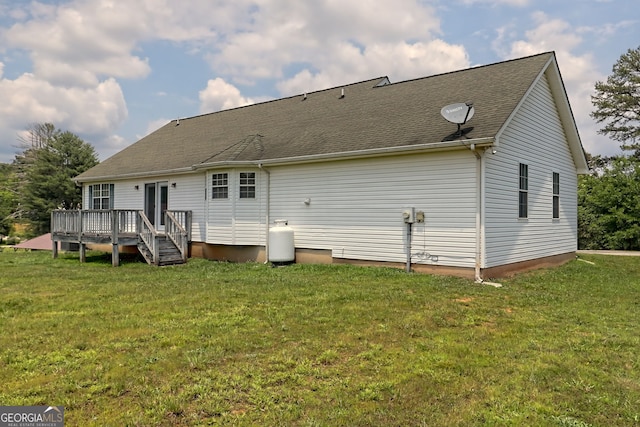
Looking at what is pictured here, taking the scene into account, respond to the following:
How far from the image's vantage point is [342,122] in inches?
527

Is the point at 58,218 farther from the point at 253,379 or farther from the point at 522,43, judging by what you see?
the point at 522,43

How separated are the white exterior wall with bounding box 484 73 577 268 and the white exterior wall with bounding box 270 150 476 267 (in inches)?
23.9

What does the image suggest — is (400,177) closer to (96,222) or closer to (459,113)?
(459,113)

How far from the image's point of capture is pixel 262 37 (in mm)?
14633

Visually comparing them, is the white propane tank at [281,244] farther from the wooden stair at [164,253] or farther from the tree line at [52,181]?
the tree line at [52,181]

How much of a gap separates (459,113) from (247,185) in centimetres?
660

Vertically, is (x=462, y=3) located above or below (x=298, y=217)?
above

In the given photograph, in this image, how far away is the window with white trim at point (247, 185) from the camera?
43.1ft

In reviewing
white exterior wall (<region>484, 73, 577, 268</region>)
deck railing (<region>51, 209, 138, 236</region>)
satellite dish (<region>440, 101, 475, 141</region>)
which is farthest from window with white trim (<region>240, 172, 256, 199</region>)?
white exterior wall (<region>484, 73, 577, 268</region>)

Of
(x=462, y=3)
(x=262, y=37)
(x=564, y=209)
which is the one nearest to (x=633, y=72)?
(x=564, y=209)

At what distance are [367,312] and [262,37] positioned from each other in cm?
1147

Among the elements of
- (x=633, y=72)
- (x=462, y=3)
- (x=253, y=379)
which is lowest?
(x=253, y=379)

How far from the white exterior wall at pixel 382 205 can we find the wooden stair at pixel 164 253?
3.41 m

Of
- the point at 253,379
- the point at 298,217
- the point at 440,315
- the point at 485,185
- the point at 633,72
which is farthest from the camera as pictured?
the point at 633,72
